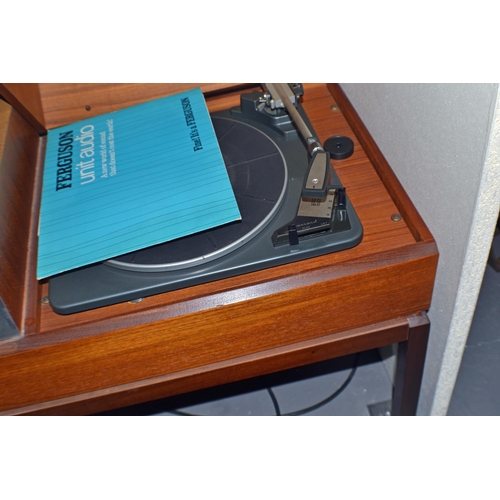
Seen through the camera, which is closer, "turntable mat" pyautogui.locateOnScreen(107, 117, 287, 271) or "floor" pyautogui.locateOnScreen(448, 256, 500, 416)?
"turntable mat" pyautogui.locateOnScreen(107, 117, 287, 271)

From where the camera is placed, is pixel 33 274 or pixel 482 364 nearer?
pixel 33 274

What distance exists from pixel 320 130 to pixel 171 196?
0.30m

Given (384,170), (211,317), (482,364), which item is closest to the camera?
(211,317)

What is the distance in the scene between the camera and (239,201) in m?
0.81

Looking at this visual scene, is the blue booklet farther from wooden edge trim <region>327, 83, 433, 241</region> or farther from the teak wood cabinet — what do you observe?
wooden edge trim <region>327, 83, 433, 241</region>

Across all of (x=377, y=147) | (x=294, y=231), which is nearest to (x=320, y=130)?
(x=377, y=147)

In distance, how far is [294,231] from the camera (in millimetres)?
752

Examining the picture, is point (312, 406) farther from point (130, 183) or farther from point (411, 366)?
point (130, 183)

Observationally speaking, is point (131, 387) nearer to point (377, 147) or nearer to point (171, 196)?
point (171, 196)

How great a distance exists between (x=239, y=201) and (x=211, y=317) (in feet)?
0.54

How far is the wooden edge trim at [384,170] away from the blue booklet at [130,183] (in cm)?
23

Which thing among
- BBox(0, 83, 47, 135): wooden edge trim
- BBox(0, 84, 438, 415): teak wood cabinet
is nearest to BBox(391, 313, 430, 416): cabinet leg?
BBox(0, 84, 438, 415): teak wood cabinet

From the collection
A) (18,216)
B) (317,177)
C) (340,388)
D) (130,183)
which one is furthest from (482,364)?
(18,216)

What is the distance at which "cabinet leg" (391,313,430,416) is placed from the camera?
852 millimetres
